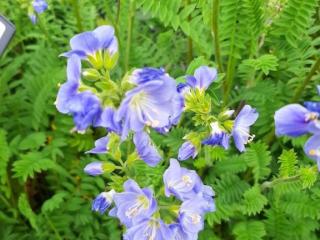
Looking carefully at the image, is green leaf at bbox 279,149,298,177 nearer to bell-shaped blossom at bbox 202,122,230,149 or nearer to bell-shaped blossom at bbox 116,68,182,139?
bell-shaped blossom at bbox 202,122,230,149

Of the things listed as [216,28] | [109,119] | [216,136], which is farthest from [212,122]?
[216,28]

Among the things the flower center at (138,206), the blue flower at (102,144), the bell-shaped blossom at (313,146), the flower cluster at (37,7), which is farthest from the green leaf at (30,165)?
the bell-shaped blossom at (313,146)

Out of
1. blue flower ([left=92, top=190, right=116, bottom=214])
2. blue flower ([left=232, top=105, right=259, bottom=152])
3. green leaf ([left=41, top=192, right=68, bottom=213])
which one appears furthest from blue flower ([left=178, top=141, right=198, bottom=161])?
green leaf ([left=41, top=192, right=68, bottom=213])

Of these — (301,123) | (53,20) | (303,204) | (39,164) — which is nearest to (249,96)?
(303,204)

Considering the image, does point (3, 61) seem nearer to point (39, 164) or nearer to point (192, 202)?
point (39, 164)

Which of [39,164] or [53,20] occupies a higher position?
[53,20]

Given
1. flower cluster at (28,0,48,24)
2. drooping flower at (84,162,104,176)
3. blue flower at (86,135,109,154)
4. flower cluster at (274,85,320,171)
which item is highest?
flower cluster at (274,85,320,171)

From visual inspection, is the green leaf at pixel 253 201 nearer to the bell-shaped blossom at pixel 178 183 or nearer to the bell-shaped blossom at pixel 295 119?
A: the bell-shaped blossom at pixel 178 183
